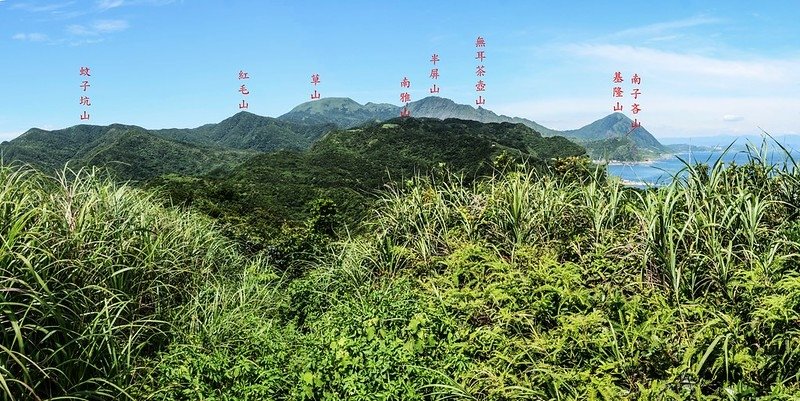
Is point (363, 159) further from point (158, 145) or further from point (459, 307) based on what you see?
point (459, 307)

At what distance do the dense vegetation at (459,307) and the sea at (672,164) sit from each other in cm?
10

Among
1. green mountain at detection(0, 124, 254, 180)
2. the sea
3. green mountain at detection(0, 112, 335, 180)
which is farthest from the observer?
green mountain at detection(0, 112, 335, 180)

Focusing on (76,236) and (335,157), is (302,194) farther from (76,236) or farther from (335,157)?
(76,236)

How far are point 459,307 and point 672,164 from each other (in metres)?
2.21

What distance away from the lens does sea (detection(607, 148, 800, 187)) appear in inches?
137

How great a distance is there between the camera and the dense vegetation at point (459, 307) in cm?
221

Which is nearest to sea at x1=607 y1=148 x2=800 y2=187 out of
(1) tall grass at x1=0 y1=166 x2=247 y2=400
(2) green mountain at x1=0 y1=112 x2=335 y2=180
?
(1) tall grass at x1=0 y1=166 x2=247 y2=400

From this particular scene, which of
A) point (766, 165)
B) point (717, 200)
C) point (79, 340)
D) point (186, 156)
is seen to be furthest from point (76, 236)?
point (186, 156)

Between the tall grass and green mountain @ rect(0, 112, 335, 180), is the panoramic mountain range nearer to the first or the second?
green mountain @ rect(0, 112, 335, 180)

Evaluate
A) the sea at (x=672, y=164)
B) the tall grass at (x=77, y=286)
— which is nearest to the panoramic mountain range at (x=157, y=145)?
the sea at (x=672, y=164)

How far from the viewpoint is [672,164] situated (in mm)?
4020

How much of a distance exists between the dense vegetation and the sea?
10 cm

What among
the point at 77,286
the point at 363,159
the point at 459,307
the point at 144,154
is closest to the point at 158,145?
the point at 144,154

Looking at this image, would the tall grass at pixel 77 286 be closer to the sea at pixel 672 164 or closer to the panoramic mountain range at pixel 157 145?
the sea at pixel 672 164
